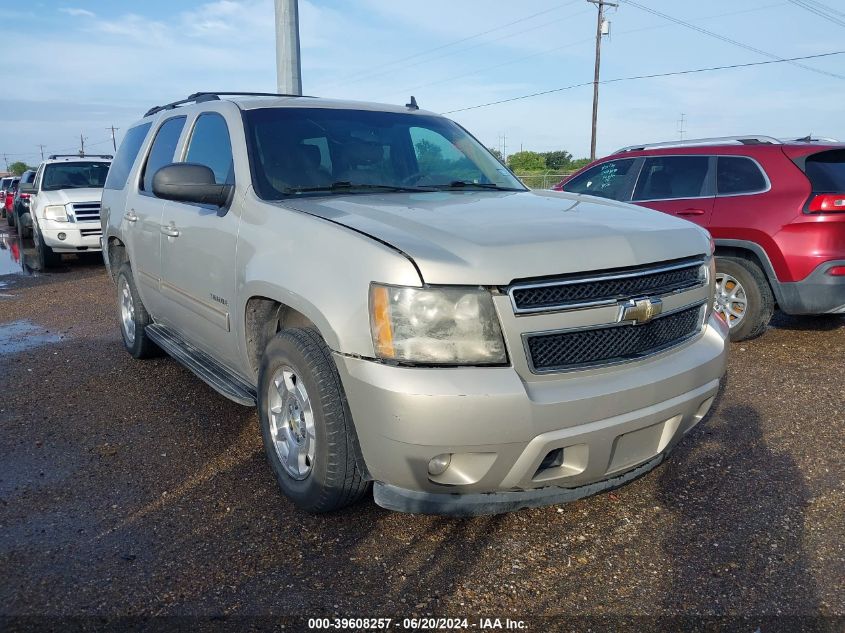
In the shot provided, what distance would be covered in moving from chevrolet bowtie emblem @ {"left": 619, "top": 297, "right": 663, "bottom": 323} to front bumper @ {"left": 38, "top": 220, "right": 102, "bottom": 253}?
11293mm

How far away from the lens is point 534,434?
2.48 m

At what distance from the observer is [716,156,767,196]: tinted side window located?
6148 millimetres

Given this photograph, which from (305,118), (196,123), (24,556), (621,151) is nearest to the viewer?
(24,556)

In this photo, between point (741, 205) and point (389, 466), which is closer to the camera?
point (389, 466)

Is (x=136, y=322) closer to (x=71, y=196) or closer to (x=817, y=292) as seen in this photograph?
(x=817, y=292)

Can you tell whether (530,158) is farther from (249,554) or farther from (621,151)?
(249,554)

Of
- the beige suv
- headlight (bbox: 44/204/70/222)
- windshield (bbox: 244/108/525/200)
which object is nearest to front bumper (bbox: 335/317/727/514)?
the beige suv

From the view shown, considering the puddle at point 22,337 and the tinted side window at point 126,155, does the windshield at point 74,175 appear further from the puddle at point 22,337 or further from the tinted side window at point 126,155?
the tinted side window at point 126,155

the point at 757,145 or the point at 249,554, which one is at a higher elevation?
the point at 757,145

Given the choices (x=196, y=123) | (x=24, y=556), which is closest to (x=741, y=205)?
(x=196, y=123)

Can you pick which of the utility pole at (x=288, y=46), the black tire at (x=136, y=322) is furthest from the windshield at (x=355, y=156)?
the utility pole at (x=288, y=46)

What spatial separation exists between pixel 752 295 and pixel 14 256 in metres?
14.8

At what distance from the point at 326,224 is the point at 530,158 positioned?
5830 cm

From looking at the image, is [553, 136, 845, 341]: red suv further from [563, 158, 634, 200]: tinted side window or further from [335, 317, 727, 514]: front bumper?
[335, 317, 727, 514]: front bumper
